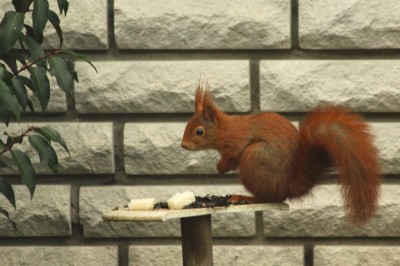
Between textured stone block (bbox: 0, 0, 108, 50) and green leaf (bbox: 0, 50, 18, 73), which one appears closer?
green leaf (bbox: 0, 50, 18, 73)

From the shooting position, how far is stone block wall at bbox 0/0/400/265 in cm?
380

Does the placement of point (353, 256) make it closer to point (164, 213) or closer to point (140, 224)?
point (140, 224)

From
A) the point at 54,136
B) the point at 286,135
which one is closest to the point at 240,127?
the point at 286,135

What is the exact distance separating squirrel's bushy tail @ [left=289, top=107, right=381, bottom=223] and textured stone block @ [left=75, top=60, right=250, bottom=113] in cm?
95

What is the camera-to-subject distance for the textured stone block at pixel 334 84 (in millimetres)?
3795

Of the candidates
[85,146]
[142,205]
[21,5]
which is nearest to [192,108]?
[85,146]

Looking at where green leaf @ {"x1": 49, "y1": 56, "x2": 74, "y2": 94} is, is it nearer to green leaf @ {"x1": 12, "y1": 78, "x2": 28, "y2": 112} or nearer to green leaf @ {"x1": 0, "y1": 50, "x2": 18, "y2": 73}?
green leaf @ {"x1": 12, "y1": 78, "x2": 28, "y2": 112}

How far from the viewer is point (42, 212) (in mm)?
3883

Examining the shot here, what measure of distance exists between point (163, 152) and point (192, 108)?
21cm

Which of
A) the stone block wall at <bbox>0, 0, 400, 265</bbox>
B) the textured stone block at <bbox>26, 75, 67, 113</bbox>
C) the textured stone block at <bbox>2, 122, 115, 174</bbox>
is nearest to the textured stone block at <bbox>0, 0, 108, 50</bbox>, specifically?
the stone block wall at <bbox>0, 0, 400, 265</bbox>

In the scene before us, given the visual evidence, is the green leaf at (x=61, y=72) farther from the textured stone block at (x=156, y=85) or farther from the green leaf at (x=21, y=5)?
the textured stone block at (x=156, y=85)

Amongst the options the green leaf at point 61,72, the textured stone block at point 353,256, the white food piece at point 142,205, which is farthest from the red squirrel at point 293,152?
the textured stone block at point 353,256

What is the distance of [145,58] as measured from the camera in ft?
12.8

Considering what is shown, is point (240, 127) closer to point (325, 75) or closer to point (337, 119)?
point (337, 119)
